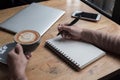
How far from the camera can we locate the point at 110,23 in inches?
37.3

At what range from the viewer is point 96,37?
79 cm

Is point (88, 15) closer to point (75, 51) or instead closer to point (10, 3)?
point (75, 51)

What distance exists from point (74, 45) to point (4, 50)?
0.28m

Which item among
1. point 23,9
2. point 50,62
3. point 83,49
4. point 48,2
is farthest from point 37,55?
point 48,2

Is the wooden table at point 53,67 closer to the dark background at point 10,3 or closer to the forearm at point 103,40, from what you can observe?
the forearm at point 103,40

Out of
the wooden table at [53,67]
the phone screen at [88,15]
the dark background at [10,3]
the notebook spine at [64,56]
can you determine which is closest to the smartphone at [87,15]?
the phone screen at [88,15]

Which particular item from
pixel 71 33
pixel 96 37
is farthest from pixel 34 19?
pixel 96 37

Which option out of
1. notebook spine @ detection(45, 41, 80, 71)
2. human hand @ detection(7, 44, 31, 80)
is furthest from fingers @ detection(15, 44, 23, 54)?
notebook spine @ detection(45, 41, 80, 71)

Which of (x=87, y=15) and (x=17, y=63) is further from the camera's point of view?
(x=87, y=15)

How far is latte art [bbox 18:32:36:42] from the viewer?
69 cm

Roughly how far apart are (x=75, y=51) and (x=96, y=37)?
12 centimetres

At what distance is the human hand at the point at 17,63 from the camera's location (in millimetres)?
618

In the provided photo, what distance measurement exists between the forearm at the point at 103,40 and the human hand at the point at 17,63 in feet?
0.95

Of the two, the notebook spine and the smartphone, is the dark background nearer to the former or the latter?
the smartphone
